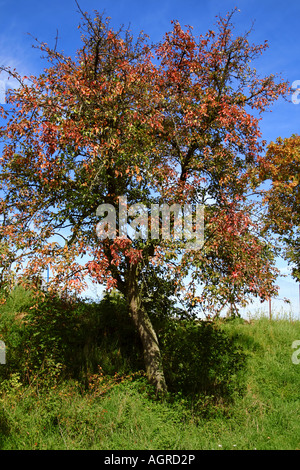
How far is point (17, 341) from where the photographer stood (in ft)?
34.7

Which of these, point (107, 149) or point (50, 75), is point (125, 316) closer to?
point (107, 149)

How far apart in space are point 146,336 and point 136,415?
2.18m

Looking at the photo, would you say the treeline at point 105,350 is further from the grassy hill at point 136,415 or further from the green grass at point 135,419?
the green grass at point 135,419

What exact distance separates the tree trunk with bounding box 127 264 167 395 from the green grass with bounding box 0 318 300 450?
33 cm

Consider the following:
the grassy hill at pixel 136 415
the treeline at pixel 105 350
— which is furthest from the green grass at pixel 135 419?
the treeline at pixel 105 350

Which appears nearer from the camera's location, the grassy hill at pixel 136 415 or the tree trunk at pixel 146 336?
the grassy hill at pixel 136 415

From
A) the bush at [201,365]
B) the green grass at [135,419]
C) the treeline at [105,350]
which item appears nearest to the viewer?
the green grass at [135,419]

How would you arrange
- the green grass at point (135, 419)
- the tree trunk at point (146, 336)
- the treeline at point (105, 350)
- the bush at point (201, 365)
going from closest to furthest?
1. the green grass at point (135, 419)
2. the tree trunk at point (146, 336)
3. the treeline at point (105, 350)
4. the bush at point (201, 365)

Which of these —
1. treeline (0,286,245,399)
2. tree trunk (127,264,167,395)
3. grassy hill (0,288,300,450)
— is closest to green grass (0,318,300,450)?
grassy hill (0,288,300,450)

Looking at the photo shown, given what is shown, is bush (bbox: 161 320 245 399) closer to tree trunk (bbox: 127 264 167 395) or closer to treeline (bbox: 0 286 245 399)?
treeline (bbox: 0 286 245 399)

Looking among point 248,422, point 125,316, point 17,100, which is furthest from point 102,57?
point 248,422

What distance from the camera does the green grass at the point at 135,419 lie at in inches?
285

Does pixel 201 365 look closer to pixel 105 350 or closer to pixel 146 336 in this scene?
pixel 146 336

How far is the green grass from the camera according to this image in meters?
7.25
